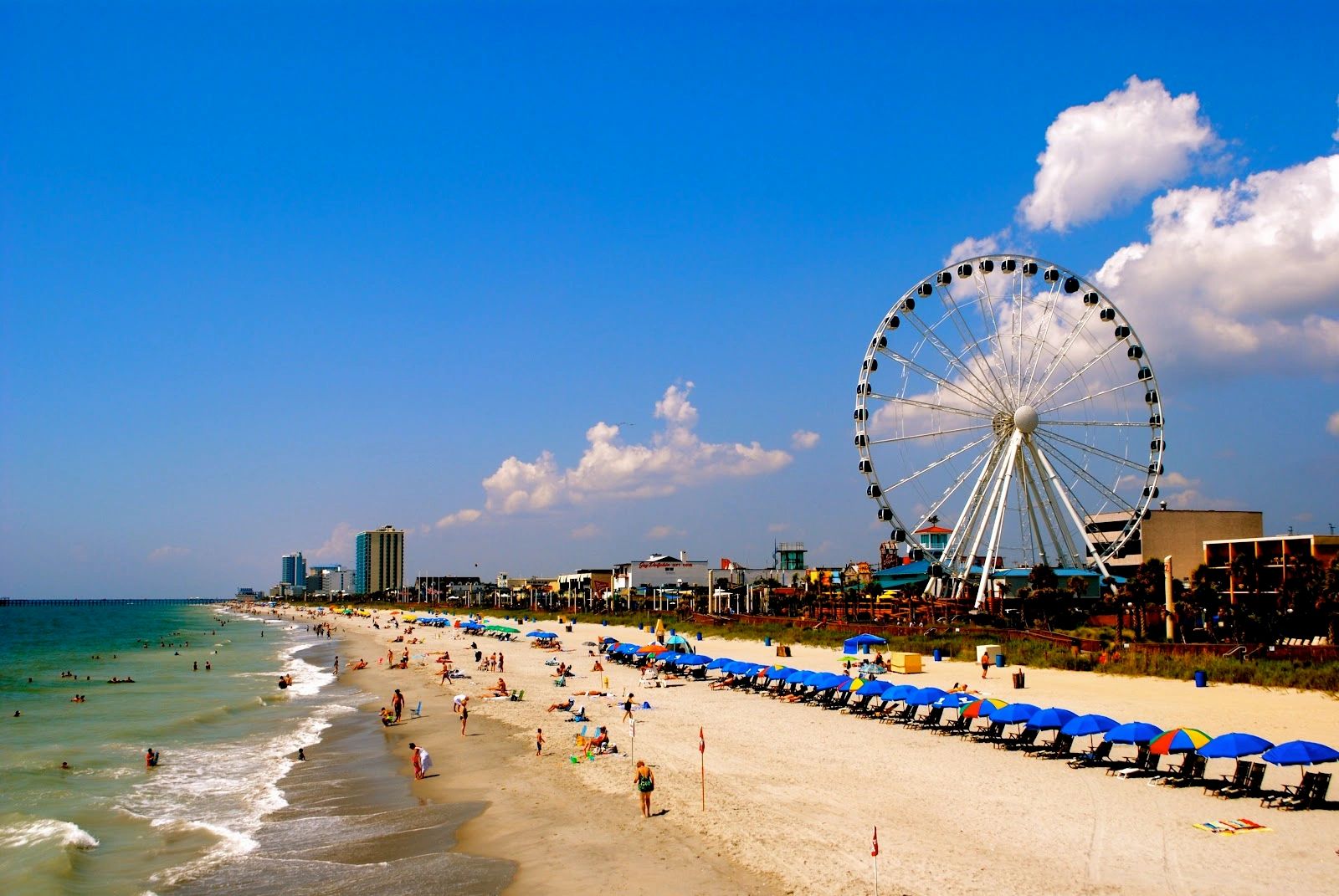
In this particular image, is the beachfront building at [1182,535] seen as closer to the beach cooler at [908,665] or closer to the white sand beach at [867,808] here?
the beach cooler at [908,665]

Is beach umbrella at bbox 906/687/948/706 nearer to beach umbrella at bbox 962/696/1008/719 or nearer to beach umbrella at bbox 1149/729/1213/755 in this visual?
beach umbrella at bbox 962/696/1008/719

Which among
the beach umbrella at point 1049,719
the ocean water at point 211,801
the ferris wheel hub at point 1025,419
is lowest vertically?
the ocean water at point 211,801

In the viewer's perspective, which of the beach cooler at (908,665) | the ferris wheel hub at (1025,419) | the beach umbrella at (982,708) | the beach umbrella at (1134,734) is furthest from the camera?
the ferris wheel hub at (1025,419)

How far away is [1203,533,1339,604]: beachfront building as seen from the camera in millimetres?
51531

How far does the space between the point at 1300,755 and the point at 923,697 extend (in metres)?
10.9

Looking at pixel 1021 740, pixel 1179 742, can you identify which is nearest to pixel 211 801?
pixel 1021 740

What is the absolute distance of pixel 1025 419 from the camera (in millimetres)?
51219

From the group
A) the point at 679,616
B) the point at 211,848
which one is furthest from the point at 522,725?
the point at 679,616

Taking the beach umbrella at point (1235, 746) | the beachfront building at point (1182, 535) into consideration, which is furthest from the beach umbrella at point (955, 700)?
the beachfront building at point (1182, 535)

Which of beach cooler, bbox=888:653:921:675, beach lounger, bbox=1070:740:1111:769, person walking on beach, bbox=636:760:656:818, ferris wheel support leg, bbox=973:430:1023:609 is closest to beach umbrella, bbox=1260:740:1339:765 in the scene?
beach lounger, bbox=1070:740:1111:769

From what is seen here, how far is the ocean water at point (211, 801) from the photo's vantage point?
56.6 feet

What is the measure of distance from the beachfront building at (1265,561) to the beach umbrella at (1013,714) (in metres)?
32.3

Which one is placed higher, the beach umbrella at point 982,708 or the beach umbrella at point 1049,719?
the beach umbrella at point 1049,719

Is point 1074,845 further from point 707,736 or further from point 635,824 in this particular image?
point 707,736
